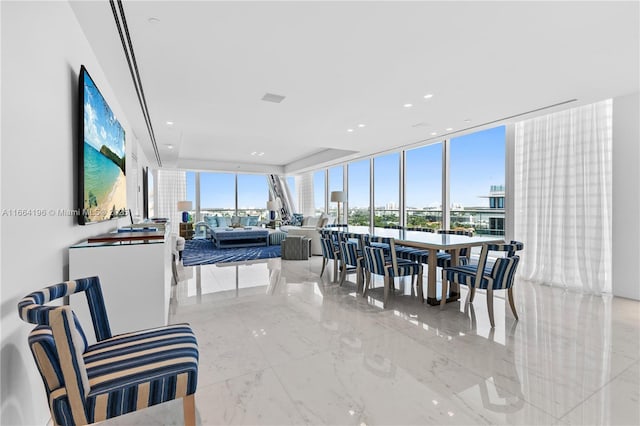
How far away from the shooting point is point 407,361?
2221 mm

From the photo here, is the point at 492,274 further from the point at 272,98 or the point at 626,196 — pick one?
the point at 272,98

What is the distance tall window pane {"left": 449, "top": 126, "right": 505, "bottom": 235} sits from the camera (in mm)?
5539

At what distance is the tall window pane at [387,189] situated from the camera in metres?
7.95

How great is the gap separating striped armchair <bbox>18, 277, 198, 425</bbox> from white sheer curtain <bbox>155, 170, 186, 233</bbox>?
399 inches

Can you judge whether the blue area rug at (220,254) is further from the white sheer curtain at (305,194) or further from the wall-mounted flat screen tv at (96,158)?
the white sheer curtain at (305,194)

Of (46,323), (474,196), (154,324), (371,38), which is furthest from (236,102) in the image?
(474,196)

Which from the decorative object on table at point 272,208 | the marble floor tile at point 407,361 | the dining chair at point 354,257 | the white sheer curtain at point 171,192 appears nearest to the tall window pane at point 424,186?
the marble floor tile at point 407,361

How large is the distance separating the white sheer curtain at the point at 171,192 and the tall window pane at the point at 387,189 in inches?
275

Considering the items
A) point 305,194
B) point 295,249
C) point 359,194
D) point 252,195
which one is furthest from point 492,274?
point 252,195

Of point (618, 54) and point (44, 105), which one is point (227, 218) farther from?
point (618, 54)

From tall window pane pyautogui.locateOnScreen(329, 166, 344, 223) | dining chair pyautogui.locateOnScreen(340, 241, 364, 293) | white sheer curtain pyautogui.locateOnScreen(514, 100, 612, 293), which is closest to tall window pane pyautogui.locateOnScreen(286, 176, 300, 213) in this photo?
tall window pane pyautogui.locateOnScreen(329, 166, 344, 223)

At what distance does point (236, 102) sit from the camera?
3.99 metres

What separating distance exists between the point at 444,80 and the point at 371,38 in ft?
4.11

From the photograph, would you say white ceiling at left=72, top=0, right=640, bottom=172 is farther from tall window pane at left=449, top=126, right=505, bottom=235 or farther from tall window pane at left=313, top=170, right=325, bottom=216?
tall window pane at left=313, top=170, right=325, bottom=216
